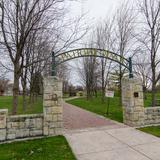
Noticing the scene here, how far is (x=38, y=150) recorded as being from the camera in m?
6.02

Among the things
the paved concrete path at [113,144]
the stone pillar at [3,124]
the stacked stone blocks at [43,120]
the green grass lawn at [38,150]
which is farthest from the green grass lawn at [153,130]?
the stone pillar at [3,124]

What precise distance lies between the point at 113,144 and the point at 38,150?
2258 mm

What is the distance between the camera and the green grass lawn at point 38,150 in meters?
5.47

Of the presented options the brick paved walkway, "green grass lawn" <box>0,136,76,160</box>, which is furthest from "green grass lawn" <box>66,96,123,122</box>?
"green grass lawn" <box>0,136,76,160</box>

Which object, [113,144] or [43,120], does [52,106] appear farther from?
[113,144]

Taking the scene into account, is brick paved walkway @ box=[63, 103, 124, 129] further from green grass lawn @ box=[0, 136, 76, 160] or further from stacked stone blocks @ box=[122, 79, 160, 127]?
green grass lawn @ box=[0, 136, 76, 160]

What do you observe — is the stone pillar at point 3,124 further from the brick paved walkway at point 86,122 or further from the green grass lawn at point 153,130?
the green grass lawn at point 153,130

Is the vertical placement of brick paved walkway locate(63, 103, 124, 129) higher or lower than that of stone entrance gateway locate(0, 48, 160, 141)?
lower

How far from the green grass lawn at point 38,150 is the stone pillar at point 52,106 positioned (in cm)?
64

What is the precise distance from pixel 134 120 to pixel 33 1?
6708 millimetres

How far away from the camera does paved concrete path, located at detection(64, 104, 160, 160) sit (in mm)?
5420

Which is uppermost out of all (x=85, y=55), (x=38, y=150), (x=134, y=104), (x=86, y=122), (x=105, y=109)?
(x=85, y=55)

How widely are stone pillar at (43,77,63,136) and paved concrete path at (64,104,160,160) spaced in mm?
534

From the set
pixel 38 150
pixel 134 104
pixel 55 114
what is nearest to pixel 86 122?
pixel 134 104
